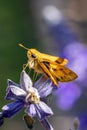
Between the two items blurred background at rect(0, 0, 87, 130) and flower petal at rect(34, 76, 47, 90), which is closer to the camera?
flower petal at rect(34, 76, 47, 90)

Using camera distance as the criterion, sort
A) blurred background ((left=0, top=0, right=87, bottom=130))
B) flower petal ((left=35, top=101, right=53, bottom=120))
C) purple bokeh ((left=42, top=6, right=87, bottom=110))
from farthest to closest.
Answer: blurred background ((left=0, top=0, right=87, bottom=130)) → purple bokeh ((left=42, top=6, right=87, bottom=110)) → flower petal ((left=35, top=101, right=53, bottom=120))

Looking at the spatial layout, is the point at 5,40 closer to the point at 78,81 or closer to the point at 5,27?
the point at 5,27

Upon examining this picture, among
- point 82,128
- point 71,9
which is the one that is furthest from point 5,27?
point 82,128

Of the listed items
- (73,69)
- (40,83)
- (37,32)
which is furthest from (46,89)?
(37,32)

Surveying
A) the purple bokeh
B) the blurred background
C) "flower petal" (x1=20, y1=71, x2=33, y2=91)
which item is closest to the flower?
"flower petal" (x1=20, y1=71, x2=33, y2=91)

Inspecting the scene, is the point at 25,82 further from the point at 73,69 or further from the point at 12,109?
the point at 73,69

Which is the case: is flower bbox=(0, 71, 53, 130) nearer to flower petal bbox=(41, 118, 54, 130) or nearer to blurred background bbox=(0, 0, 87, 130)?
flower petal bbox=(41, 118, 54, 130)

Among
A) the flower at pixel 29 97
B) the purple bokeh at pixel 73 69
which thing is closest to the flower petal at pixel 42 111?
the flower at pixel 29 97

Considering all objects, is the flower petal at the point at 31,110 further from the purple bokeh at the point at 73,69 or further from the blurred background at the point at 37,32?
the blurred background at the point at 37,32

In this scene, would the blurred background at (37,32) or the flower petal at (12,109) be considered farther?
the blurred background at (37,32)
